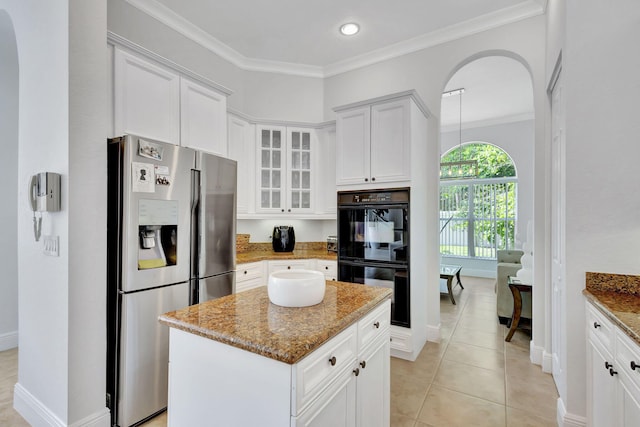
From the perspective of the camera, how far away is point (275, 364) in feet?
3.19

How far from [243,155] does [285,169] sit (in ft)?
1.71

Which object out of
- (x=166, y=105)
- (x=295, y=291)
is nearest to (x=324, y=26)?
(x=166, y=105)

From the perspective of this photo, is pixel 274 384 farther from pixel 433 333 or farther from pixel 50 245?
pixel 433 333

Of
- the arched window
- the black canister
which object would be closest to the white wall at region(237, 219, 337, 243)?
the black canister

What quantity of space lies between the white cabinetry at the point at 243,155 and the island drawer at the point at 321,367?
2.44 metres

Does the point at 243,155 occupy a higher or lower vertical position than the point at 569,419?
higher

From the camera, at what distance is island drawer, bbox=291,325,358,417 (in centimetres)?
95

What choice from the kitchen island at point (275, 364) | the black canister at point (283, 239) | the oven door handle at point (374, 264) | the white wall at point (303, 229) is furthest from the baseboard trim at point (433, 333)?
the kitchen island at point (275, 364)

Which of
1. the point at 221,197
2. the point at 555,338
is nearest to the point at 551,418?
the point at 555,338

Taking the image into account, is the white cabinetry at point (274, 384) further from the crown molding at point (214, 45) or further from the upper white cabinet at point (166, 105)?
the crown molding at point (214, 45)

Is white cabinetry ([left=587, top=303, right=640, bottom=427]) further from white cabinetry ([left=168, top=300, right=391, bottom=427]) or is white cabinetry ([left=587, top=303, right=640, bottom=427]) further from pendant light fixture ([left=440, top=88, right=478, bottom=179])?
pendant light fixture ([left=440, top=88, right=478, bottom=179])

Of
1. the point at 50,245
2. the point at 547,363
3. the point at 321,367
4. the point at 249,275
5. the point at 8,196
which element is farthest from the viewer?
the point at 249,275

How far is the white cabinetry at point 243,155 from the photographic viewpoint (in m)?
3.36

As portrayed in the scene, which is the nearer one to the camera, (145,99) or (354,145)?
(145,99)
